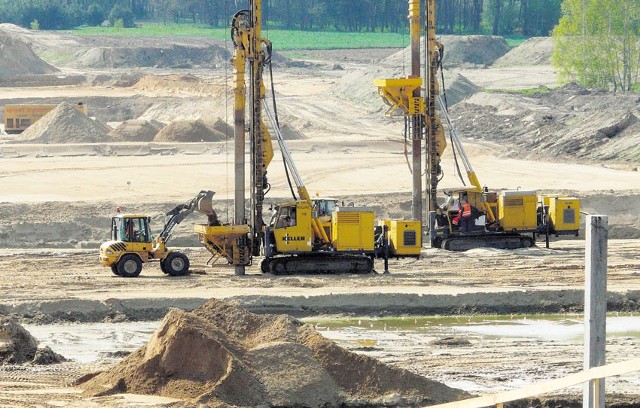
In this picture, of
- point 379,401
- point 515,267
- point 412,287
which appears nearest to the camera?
point 379,401

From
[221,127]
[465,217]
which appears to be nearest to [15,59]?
[221,127]

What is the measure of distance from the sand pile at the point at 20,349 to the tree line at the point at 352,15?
384 feet

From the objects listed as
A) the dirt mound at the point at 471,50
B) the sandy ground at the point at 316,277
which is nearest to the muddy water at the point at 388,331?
the sandy ground at the point at 316,277

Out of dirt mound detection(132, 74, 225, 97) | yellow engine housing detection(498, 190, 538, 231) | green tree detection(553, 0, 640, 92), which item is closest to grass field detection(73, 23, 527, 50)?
dirt mound detection(132, 74, 225, 97)

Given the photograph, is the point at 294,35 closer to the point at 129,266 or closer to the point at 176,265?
the point at 176,265

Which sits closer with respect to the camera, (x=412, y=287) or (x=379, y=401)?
(x=379, y=401)

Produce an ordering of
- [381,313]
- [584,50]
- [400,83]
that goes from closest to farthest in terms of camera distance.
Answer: [381,313]
[400,83]
[584,50]

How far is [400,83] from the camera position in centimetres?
3375

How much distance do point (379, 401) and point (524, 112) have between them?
4779 cm

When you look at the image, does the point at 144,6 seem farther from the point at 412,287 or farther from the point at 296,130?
the point at 412,287

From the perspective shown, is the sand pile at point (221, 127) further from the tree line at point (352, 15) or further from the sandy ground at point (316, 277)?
the tree line at point (352, 15)

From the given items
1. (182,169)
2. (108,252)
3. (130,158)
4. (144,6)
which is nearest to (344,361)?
(108,252)

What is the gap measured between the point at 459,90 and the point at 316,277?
44.2 metres

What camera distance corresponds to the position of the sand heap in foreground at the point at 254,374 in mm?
16859
